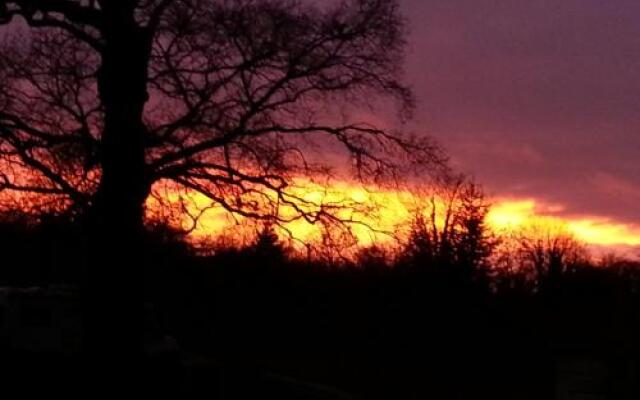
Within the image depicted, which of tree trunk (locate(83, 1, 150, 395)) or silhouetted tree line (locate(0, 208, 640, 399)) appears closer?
tree trunk (locate(83, 1, 150, 395))

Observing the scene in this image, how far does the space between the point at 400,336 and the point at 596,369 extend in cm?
1398

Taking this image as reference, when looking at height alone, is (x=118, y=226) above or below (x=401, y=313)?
below

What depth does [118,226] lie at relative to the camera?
1481cm

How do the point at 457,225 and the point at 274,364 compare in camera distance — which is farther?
the point at 457,225

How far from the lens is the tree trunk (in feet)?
47.2

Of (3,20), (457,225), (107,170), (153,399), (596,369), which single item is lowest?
(153,399)

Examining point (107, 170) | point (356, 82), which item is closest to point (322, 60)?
point (356, 82)

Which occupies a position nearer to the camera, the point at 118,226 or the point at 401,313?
the point at 118,226

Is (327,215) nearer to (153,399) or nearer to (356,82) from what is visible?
(356,82)

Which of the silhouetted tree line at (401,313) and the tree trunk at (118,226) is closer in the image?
the tree trunk at (118,226)

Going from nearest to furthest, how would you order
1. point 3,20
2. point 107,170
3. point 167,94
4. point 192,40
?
point 107,170 → point 3,20 → point 192,40 → point 167,94

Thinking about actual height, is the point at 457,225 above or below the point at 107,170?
above

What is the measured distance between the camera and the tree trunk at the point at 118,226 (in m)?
14.4

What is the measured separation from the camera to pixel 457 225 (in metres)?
40.5
